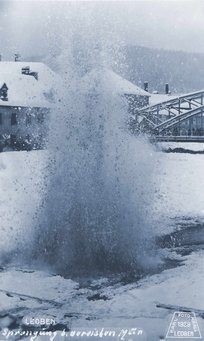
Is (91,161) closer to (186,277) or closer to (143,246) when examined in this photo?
(143,246)

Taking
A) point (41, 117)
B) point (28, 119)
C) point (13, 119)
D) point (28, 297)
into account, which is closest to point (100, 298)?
point (28, 297)

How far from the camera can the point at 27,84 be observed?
45.7m

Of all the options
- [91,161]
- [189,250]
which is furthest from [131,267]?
[91,161]

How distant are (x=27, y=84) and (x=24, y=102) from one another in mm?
3040

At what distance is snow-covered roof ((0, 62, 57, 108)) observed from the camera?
43219 millimetres

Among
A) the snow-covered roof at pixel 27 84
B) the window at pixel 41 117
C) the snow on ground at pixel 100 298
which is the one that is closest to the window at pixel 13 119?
the snow-covered roof at pixel 27 84

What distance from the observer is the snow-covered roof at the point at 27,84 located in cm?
4322

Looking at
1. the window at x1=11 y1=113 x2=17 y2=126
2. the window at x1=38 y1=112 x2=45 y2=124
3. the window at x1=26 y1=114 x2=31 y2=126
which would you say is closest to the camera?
the window at x1=11 y1=113 x2=17 y2=126

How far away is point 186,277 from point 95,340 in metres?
2.72

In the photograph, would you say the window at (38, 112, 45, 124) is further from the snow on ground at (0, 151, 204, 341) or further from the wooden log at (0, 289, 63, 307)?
the wooden log at (0, 289, 63, 307)

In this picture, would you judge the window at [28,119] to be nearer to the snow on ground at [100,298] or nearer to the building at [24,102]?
the building at [24,102]

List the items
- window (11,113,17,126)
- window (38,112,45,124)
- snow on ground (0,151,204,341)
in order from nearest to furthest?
snow on ground (0,151,204,341)
window (11,113,17,126)
window (38,112,45,124)

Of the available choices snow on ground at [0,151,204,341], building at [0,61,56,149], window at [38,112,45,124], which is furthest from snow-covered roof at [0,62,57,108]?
snow on ground at [0,151,204,341]

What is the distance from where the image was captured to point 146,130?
3703 centimetres
